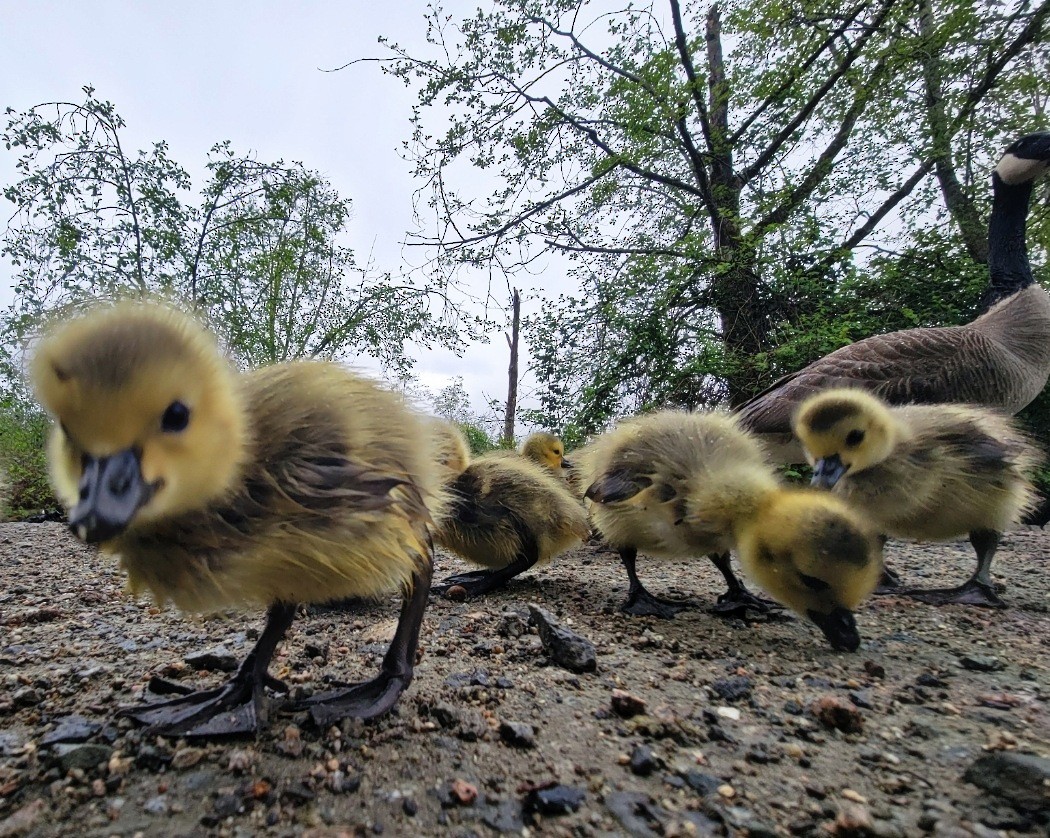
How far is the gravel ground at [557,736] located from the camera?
0.84 m

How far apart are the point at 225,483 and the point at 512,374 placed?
8599 millimetres

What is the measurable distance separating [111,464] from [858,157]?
743cm

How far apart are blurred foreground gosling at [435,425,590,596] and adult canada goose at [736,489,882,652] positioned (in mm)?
952

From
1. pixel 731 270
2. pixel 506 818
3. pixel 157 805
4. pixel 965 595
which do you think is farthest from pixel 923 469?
pixel 731 270

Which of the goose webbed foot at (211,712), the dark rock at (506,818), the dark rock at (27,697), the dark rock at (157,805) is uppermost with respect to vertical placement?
the dark rock at (27,697)

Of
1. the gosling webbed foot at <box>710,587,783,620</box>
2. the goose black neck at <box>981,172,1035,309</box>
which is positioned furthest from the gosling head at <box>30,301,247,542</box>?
the goose black neck at <box>981,172,1035,309</box>

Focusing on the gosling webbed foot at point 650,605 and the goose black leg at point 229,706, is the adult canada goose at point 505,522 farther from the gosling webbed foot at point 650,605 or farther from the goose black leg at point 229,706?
the goose black leg at point 229,706

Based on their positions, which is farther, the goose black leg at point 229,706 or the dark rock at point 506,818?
the goose black leg at point 229,706

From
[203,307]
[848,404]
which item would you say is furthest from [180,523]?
[848,404]

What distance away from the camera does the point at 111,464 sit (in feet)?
2.57

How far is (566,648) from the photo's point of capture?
154 cm

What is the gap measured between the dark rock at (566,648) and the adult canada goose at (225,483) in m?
0.47

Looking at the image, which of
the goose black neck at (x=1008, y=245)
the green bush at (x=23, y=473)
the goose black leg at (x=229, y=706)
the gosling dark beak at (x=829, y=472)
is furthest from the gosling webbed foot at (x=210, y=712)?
the goose black neck at (x=1008, y=245)

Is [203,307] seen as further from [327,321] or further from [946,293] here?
[946,293]
